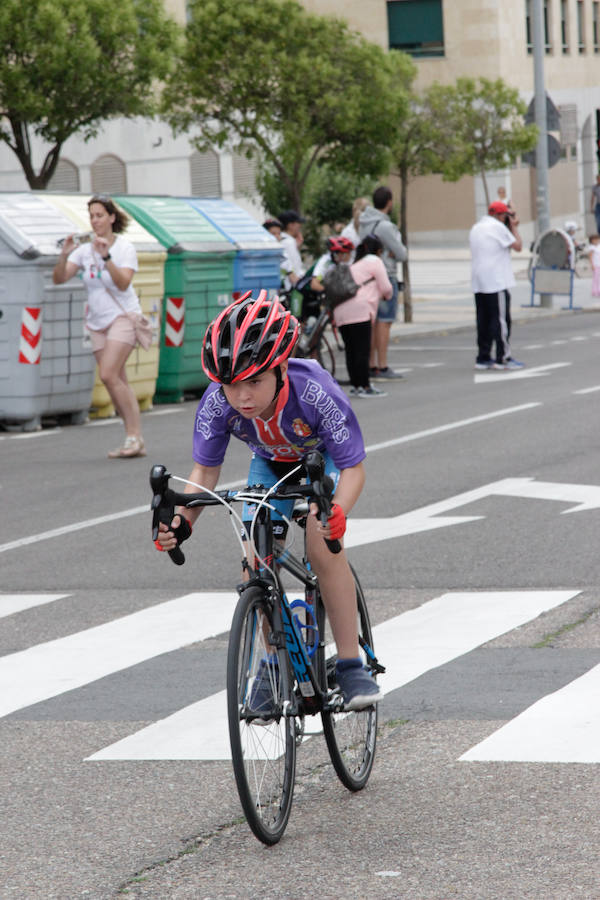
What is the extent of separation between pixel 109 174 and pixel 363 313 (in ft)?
89.0

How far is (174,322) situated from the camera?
17.9 meters

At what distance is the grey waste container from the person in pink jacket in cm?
269

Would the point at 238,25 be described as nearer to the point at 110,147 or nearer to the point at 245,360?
the point at 110,147

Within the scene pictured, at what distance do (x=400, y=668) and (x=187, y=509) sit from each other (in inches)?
85.2

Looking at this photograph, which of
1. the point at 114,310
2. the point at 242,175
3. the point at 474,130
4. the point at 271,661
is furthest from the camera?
the point at 242,175

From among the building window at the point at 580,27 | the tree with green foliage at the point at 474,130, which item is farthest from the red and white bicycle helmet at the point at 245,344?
the building window at the point at 580,27

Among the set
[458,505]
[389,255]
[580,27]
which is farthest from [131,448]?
[580,27]

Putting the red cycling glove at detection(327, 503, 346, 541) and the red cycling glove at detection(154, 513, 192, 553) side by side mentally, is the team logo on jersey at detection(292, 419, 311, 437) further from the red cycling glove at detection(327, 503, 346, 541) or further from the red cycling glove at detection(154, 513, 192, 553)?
the red cycling glove at detection(154, 513, 192, 553)

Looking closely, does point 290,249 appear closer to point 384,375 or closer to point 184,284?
point 384,375

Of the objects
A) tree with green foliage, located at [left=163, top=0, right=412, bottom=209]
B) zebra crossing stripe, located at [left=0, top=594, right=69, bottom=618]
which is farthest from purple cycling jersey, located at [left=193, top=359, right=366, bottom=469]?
tree with green foliage, located at [left=163, top=0, right=412, bottom=209]

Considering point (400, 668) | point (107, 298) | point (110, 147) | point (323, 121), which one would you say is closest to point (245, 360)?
point (400, 668)

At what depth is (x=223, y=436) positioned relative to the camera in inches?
194

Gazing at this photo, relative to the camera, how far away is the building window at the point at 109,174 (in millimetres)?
42781

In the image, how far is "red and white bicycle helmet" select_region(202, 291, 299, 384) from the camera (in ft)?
14.9
